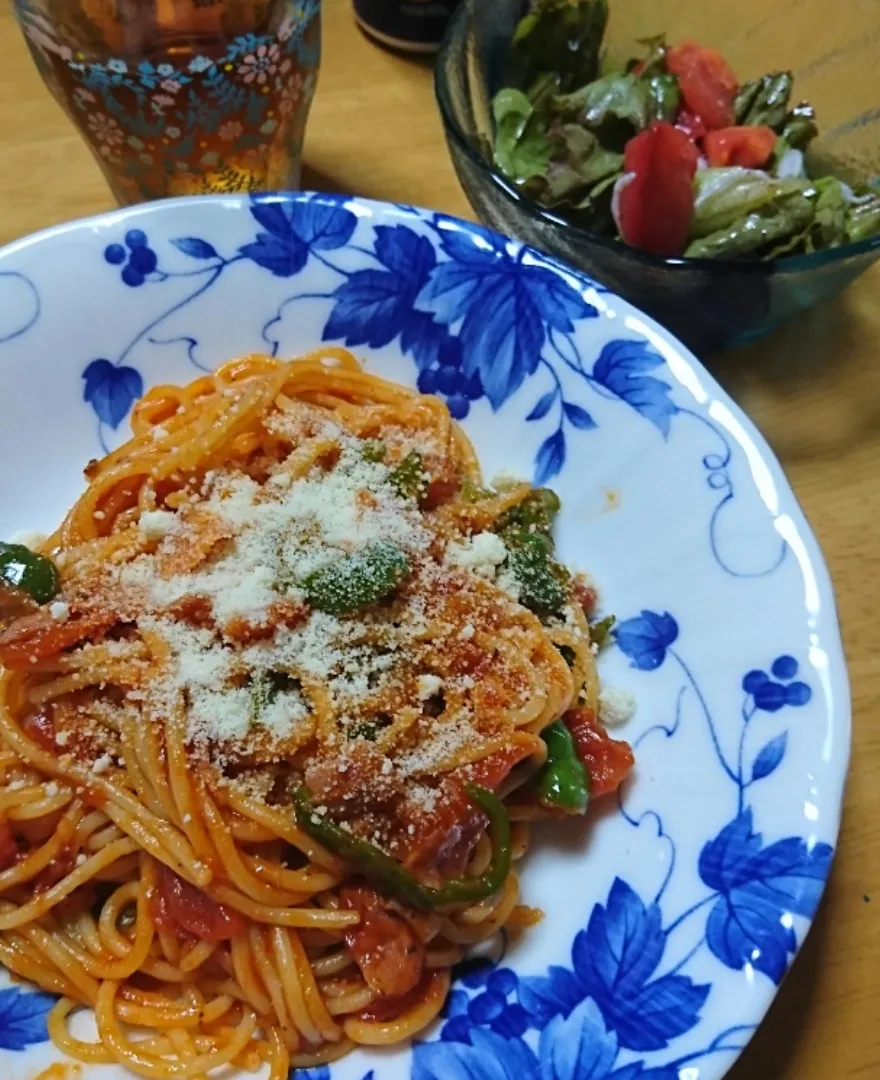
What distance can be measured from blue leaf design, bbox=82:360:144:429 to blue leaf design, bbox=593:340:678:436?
3.35 feet

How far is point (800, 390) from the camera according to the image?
2.53 meters

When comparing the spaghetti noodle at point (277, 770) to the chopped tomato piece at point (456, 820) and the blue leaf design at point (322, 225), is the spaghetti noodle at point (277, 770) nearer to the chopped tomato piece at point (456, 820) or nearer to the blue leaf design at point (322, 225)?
the chopped tomato piece at point (456, 820)

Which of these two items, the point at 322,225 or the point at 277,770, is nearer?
the point at 277,770

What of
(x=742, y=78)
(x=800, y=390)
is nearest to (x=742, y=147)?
(x=742, y=78)

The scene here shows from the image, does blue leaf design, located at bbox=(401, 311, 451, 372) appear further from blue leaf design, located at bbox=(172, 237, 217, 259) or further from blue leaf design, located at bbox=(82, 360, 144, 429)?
blue leaf design, located at bbox=(82, 360, 144, 429)

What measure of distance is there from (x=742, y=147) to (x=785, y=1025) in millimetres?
2092

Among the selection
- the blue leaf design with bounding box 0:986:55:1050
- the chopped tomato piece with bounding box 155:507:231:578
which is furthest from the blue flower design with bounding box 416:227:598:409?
the blue leaf design with bounding box 0:986:55:1050

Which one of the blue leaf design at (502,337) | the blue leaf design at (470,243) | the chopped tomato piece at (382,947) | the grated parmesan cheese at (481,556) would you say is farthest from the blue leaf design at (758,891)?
the blue leaf design at (470,243)

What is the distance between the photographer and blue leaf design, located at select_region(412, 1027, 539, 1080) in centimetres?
146

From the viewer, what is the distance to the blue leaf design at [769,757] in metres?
1.61


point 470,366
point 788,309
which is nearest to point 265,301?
point 470,366

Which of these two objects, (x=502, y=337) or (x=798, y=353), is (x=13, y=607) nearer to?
(x=502, y=337)

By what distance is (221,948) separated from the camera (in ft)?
5.51

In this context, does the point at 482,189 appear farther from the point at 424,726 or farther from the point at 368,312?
the point at 424,726
